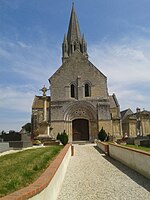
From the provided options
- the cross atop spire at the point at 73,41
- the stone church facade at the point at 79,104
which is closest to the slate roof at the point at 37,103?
the stone church facade at the point at 79,104

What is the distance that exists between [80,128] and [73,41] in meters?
24.5

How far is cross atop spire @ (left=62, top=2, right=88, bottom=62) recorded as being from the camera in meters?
48.0

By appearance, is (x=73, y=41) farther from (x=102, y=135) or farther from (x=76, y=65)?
(x=102, y=135)

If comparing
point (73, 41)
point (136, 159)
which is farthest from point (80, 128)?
point (73, 41)

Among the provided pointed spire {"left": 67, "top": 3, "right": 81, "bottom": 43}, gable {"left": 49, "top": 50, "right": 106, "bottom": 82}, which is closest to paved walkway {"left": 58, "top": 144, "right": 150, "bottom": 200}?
gable {"left": 49, "top": 50, "right": 106, "bottom": 82}

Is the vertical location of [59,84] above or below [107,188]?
above

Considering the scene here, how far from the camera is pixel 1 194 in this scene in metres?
3.40

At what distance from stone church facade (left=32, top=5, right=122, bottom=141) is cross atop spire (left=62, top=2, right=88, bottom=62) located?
52.7 feet

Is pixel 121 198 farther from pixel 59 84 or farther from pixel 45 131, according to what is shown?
pixel 59 84

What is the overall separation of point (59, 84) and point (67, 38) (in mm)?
22050

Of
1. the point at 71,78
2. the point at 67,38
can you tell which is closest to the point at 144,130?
the point at 71,78

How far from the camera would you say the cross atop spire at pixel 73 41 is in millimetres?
48047

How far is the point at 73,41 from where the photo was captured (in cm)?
4816

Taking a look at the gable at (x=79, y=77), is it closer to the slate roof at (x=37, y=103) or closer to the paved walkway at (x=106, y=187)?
the slate roof at (x=37, y=103)
